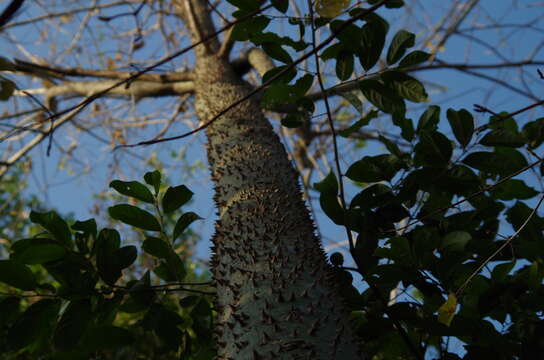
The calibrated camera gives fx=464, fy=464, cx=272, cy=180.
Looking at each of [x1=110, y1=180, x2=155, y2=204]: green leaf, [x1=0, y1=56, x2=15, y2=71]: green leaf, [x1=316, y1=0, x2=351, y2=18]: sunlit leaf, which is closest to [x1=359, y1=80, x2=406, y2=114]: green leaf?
[x1=316, y1=0, x2=351, y2=18]: sunlit leaf

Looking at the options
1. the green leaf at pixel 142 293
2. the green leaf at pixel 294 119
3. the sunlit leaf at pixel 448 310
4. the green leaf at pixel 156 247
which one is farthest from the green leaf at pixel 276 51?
the sunlit leaf at pixel 448 310

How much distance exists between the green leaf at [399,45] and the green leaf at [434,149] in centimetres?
30

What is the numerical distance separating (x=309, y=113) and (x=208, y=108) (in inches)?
35.1

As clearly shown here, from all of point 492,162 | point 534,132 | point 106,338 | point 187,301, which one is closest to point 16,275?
point 106,338

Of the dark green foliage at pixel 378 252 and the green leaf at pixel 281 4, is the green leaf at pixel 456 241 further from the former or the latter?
the green leaf at pixel 281 4

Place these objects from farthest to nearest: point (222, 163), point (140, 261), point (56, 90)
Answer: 1. point (140, 261)
2. point (56, 90)
3. point (222, 163)

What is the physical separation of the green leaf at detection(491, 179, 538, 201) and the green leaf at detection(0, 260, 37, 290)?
4.89 ft

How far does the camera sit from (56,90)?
407cm

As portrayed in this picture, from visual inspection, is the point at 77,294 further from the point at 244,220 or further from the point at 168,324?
the point at 244,220

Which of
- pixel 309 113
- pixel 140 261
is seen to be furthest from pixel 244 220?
pixel 140 261

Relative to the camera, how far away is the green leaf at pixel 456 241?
4.30 feet

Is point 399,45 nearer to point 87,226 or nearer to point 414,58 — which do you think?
point 414,58

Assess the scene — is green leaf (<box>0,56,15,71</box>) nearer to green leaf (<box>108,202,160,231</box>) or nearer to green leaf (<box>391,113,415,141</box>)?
green leaf (<box>108,202,160,231</box>)

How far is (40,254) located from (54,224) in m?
0.13
